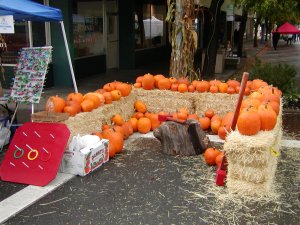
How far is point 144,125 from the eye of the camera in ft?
22.9

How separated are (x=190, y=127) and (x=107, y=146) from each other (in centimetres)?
128

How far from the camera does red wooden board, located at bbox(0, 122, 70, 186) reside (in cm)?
473

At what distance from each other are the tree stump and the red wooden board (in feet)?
5.34

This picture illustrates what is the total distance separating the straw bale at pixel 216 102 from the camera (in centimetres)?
724

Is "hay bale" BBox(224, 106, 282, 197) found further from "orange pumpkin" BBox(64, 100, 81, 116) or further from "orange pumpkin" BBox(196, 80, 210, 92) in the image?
"orange pumpkin" BBox(196, 80, 210, 92)

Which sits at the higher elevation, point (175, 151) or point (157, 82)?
point (157, 82)

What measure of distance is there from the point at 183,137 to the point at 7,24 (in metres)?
3.21

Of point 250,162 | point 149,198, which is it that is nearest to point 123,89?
point 149,198

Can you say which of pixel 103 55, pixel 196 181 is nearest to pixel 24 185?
pixel 196 181

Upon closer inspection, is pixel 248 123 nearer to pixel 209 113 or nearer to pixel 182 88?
pixel 209 113

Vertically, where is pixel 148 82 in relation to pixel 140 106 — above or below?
above

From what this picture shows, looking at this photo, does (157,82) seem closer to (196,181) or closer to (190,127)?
(190,127)

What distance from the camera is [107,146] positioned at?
214 inches

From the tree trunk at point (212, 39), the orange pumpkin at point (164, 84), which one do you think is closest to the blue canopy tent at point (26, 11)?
the orange pumpkin at point (164, 84)
